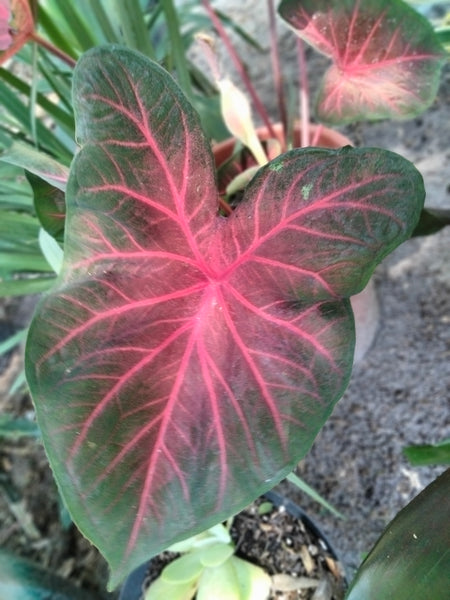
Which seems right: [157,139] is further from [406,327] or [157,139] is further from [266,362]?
[406,327]

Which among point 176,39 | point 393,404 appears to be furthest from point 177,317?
point 393,404

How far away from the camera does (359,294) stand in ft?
3.24

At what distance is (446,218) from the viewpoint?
0.77m

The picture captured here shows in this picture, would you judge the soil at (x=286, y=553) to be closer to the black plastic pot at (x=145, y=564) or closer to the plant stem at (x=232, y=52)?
the black plastic pot at (x=145, y=564)

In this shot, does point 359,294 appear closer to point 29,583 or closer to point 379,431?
point 379,431

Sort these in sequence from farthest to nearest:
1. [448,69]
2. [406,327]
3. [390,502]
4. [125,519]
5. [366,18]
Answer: [448,69], [406,327], [390,502], [366,18], [125,519]

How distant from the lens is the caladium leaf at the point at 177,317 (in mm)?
478

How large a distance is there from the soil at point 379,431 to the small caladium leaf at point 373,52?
1.19 ft

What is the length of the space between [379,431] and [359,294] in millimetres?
255

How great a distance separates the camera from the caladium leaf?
48cm

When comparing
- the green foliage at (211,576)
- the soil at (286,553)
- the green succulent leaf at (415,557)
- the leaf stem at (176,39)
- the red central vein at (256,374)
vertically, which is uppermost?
the leaf stem at (176,39)

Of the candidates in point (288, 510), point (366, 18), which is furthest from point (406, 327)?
point (366, 18)

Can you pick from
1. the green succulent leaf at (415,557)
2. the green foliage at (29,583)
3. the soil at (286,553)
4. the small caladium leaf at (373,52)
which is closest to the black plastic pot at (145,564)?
the soil at (286,553)

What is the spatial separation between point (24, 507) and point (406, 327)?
0.81 meters
